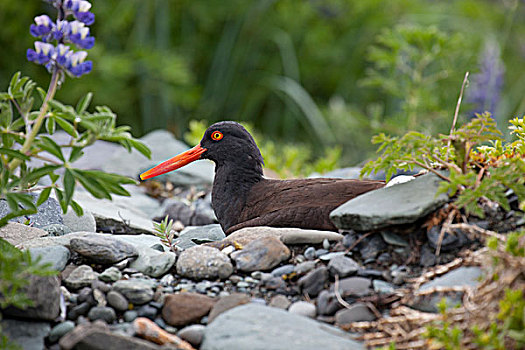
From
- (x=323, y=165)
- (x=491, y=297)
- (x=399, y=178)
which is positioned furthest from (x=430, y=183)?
(x=323, y=165)

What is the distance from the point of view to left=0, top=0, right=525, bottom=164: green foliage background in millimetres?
7660

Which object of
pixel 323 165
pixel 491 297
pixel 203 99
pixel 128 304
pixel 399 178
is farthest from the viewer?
pixel 203 99

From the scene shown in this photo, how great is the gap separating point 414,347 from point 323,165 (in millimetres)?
3802

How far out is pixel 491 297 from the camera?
6.49ft

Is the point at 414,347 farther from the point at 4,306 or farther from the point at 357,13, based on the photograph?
the point at 357,13

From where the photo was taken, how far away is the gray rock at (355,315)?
2.20 meters

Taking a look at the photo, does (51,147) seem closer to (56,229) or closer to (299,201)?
(56,229)

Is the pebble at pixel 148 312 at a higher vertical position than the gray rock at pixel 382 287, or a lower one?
lower

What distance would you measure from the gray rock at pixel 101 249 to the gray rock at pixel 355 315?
104 centimetres

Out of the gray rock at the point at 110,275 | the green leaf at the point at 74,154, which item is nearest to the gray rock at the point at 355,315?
the gray rock at the point at 110,275

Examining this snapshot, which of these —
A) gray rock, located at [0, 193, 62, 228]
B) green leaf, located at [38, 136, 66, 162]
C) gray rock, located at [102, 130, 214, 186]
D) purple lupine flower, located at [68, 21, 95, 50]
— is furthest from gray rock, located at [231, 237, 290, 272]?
gray rock, located at [102, 130, 214, 186]

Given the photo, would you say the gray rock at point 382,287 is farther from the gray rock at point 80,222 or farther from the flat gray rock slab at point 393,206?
the gray rock at point 80,222

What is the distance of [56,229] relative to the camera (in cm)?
328

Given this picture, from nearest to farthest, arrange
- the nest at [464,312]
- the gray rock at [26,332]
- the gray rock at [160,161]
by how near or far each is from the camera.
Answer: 1. the nest at [464,312]
2. the gray rock at [26,332]
3. the gray rock at [160,161]
